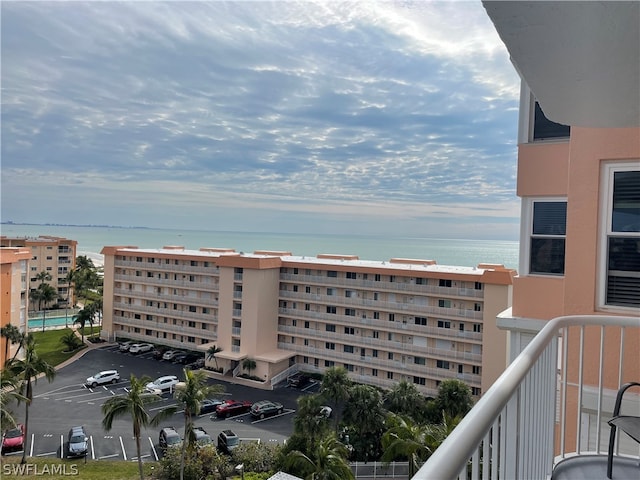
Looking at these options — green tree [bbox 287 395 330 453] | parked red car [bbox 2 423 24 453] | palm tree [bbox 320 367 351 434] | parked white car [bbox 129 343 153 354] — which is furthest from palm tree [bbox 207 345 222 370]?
green tree [bbox 287 395 330 453]

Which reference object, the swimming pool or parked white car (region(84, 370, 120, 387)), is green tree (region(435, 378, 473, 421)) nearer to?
parked white car (region(84, 370, 120, 387))

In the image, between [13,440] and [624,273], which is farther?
[13,440]

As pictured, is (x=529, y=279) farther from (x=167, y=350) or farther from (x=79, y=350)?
(x=79, y=350)

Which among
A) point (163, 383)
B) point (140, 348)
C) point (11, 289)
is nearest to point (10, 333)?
point (11, 289)

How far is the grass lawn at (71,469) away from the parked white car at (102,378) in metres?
6.64

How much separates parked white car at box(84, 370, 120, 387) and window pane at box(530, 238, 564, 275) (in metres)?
20.7

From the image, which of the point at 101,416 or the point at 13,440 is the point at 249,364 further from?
the point at 13,440

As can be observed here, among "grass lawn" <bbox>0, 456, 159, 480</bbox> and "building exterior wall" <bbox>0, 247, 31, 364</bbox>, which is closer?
"grass lawn" <bbox>0, 456, 159, 480</bbox>

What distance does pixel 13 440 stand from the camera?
1362 centimetres

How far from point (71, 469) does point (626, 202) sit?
14.4 metres

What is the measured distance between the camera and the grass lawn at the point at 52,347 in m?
23.1

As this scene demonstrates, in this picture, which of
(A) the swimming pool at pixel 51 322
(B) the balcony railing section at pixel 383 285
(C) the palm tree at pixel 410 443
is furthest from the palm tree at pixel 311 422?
(A) the swimming pool at pixel 51 322

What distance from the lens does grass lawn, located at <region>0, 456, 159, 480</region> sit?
37.9 ft

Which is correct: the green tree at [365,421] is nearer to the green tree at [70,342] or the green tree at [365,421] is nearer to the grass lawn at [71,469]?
the grass lawn at [71,469]
